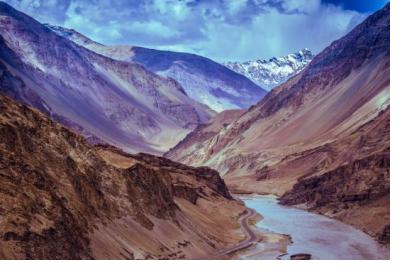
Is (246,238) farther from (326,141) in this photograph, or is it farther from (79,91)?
(79,91)

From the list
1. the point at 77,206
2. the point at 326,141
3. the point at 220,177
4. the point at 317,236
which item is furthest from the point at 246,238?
the point at 326,141

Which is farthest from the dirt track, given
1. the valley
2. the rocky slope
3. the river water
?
the river water

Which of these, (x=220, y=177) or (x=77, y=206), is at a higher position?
(x=220, y=177)

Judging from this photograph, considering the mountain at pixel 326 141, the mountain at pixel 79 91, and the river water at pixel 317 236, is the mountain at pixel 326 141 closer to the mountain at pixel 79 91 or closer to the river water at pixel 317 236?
the river water at pixel 317 236

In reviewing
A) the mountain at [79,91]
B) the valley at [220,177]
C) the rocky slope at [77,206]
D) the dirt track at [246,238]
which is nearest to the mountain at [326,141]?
the valley at [220,177]

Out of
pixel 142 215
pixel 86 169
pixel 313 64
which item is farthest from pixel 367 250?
pixel 313 64

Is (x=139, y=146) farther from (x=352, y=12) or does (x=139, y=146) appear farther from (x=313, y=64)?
(x=352, y=12)
